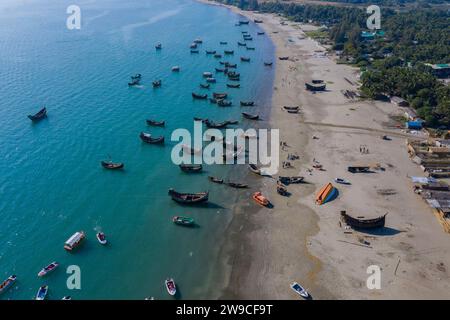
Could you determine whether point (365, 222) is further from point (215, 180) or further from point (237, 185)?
point (215, 180)

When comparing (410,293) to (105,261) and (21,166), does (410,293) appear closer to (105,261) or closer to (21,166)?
(105,261)

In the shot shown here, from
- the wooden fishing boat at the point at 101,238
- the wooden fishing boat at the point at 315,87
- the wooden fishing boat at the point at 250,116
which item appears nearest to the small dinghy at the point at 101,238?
the wooden fishing boat at the point at 101,238

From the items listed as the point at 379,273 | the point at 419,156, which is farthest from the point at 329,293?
the point at 419,156

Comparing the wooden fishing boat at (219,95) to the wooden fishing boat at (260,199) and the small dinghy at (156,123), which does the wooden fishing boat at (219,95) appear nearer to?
the small dinghy at (156,123)

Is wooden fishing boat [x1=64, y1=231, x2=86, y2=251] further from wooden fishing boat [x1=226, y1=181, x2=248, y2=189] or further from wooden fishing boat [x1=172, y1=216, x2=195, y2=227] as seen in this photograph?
wooden fishing boat [x1=226, y1=181, x2=248, y2=189]

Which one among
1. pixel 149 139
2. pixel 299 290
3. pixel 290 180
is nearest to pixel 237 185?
pixel 290 180
